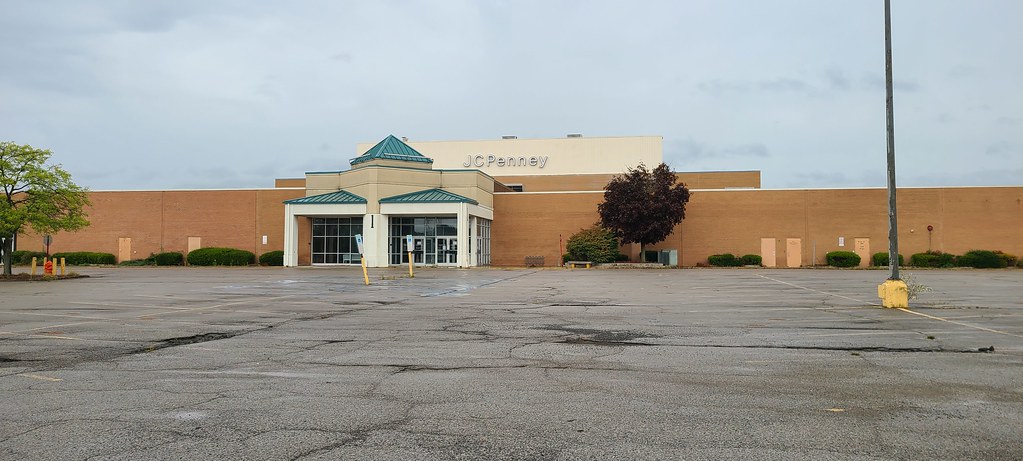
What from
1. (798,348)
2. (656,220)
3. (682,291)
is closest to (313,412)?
(798,348)

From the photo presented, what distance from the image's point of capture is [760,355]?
952cm

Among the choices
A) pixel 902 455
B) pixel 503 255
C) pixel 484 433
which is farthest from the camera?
pixel 503 255

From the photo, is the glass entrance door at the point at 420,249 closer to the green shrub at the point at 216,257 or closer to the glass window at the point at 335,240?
the glass window at the point at 335,240

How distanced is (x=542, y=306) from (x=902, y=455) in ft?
41.3

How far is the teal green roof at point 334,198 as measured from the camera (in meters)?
49.2

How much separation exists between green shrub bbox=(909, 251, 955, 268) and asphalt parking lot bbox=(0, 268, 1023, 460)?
3632cm

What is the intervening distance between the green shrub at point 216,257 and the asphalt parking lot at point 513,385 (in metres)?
38.1

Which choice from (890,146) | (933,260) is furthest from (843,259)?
(890,146)

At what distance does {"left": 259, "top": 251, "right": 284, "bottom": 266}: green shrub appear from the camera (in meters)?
51.8

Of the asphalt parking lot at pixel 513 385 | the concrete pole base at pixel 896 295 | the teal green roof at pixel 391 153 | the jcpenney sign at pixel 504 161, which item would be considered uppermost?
the jcpenney sign at pixel 504 161

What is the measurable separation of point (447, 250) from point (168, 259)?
21.1 metres

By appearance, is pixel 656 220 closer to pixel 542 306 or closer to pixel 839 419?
pixel 542 306

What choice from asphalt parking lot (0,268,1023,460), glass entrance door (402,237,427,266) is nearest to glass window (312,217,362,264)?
glass entrance door (402,237,427,266)

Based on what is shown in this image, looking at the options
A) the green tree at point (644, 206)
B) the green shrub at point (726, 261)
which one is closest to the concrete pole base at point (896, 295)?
the green tree at point (644, 206)
